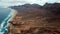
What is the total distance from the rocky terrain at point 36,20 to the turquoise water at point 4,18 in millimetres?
55

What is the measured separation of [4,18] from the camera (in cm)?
159

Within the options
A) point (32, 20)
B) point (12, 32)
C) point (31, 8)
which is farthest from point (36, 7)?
point (12, 32)

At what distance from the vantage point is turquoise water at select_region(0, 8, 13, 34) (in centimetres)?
147

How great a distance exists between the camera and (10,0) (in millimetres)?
1797

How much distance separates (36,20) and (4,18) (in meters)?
0.36

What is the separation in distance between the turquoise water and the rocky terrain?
55 millimetres

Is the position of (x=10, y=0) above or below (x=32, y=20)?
above

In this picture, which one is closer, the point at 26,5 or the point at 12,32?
the point at 12,32

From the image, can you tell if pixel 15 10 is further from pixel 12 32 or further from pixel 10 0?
pixel 12 32

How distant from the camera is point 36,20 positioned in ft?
5.02

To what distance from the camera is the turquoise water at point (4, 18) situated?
1.47 meters

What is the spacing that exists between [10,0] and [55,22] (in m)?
0.66

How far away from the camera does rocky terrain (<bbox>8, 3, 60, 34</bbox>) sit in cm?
143

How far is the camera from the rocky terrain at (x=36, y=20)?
143 cm
